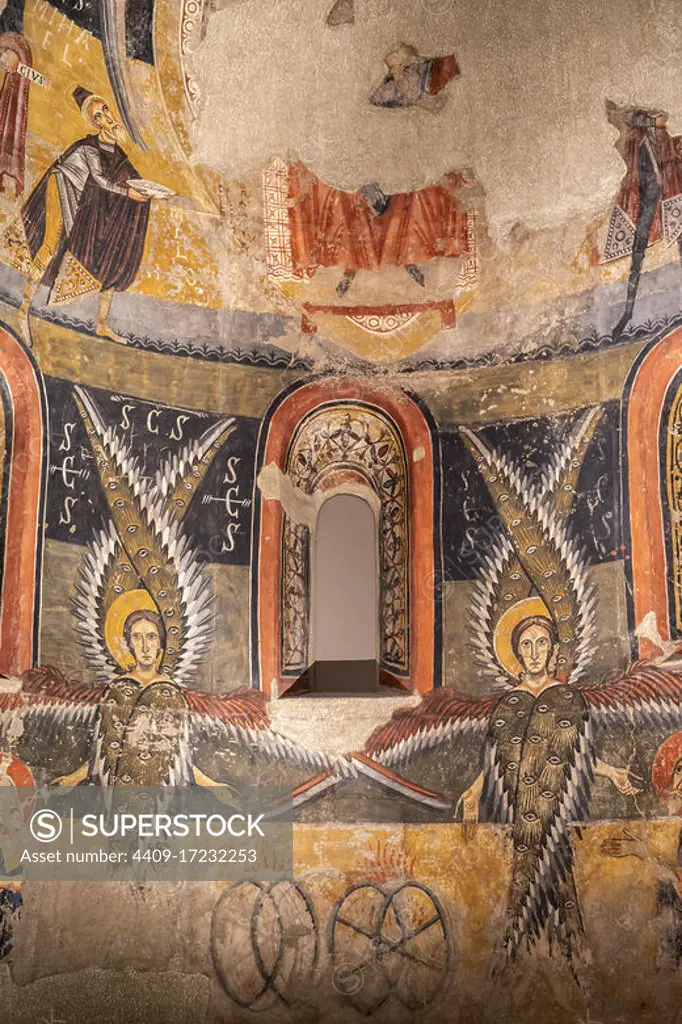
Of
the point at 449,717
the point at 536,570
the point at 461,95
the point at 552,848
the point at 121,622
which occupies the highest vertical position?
the point at 461,95

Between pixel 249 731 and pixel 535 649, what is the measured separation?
6.65ft

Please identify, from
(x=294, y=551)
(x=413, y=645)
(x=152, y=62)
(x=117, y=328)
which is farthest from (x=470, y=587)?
(x=152, y=62)

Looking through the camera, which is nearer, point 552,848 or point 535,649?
point 552,848

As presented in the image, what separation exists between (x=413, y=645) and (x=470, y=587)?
1.88 ft

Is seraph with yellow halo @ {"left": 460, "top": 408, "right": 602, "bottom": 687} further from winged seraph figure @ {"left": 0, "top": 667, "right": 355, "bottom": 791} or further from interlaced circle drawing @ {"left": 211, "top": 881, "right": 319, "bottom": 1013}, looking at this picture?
interlaced circle drawing @ {"left": 211, "top": 881, "right": 319, "bottom": 1013}

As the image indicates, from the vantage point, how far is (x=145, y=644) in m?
8.19

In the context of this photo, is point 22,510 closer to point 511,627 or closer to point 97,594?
point 97,594

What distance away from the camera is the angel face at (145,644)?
26.7ft

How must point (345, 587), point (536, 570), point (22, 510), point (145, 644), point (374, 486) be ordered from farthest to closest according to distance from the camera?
point (345, 587)
point (374, 486)
point (536, 570)
point (145, 644)
point (22, 510)

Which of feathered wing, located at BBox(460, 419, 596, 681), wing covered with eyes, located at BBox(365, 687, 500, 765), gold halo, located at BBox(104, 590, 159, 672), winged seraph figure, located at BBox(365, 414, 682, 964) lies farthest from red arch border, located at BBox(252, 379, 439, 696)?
gold halo, located at BBox(104, 590, 159, 672)

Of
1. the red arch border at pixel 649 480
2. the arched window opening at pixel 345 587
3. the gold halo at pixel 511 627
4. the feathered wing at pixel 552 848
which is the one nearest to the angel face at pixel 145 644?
the arched window opening at pixel 345 587

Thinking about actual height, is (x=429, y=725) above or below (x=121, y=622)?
below

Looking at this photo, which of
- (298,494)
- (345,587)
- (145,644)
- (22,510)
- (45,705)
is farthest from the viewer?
(345,587)

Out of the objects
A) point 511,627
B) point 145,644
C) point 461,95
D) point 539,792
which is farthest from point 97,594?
point 461,95
